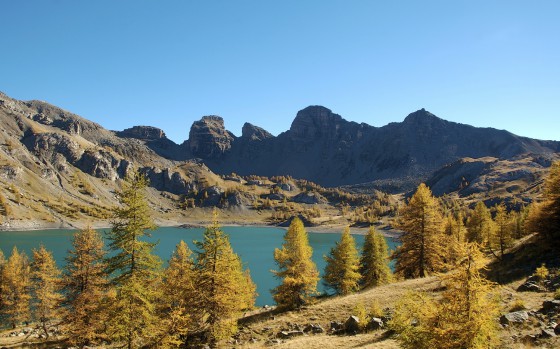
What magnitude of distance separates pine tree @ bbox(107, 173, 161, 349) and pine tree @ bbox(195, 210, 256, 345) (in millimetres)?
4267

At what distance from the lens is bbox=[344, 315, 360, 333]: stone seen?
91.4 feet

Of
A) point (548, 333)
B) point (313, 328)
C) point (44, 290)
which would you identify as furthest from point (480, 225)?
point (44, 290)

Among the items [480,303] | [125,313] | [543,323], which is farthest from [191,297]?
[543,323]

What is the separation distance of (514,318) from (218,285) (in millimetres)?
21244

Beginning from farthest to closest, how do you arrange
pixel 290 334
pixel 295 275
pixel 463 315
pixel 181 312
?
pixel 295 275, pixel 290 334, pixel 181 312, pixel 463 315

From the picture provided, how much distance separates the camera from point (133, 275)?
24969mm

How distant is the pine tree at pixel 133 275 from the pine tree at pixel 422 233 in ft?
103

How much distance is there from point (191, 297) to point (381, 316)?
1650cm

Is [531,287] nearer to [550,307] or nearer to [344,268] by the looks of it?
[550,307]

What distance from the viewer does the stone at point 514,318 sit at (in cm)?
1912

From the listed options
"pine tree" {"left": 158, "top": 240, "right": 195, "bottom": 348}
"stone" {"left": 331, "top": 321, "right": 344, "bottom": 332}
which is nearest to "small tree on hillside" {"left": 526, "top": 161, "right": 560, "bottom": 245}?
"stone" {"left": 331, "top": 321, "right": 344, "bottom": 332}

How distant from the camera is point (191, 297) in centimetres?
2956

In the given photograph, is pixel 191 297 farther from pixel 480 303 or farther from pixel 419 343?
pixel 480 303

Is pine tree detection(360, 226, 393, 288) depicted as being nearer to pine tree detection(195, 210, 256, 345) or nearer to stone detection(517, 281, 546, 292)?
stone detection(517, 281, 546, 292)
